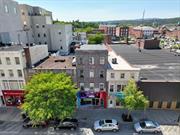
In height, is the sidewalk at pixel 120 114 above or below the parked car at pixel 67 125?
below

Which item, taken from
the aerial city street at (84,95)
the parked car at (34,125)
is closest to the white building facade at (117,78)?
the aerial city street at (84,95)

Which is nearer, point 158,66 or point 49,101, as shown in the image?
point 49,101

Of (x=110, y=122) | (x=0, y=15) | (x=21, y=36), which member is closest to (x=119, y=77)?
(x=110, y=122)

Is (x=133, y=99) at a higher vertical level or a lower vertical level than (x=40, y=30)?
lower

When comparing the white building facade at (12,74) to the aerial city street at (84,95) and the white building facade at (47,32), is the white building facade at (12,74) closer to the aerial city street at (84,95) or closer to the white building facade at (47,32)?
the aerial city street at (84,95)

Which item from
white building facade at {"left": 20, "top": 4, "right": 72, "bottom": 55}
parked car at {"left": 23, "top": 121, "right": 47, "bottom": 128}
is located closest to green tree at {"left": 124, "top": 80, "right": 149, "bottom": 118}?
parked car at {"left": 23, "top": 121, "right": 47, "bottom": 128}

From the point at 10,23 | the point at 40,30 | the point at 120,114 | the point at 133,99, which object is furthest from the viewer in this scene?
the point at 40,30

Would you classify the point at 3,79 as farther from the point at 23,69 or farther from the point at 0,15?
the point at 0,15

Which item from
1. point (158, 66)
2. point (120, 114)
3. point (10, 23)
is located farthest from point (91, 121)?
point (10, 23)

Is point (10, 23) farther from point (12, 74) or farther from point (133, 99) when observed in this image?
point (133, 99)
